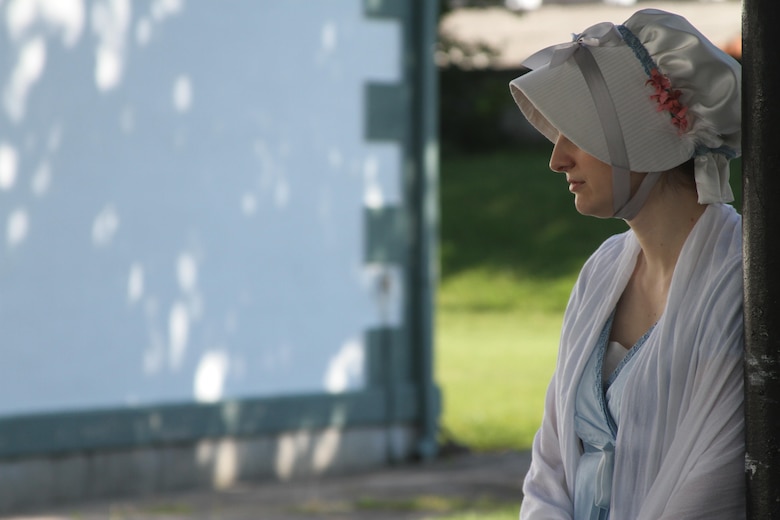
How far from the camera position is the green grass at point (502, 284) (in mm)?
11141

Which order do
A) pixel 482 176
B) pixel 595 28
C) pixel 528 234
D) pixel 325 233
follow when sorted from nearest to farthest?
pixel 595 28 → pixel 325 233 → pixel 528 234 → pixel 482 176

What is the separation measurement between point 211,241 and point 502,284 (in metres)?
13.3

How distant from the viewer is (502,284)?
20297 millimetres

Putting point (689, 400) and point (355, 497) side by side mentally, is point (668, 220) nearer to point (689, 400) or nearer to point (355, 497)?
point (689, 400)

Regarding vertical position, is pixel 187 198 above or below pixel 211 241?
above

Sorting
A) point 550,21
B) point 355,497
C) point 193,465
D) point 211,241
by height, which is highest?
point 550,21

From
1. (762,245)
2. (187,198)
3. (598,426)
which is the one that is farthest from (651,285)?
(187,198)

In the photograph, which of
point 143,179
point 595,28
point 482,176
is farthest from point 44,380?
point 482,176

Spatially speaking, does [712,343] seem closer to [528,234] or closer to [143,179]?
[143,179]

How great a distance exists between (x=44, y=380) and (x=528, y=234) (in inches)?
650

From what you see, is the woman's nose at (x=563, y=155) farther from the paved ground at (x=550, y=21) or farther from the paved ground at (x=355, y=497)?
the paved ground at (x=550, y=21)

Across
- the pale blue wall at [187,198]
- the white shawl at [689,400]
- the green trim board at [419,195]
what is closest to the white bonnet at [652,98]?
the white shawl at [689,400]

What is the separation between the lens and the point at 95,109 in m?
6.84

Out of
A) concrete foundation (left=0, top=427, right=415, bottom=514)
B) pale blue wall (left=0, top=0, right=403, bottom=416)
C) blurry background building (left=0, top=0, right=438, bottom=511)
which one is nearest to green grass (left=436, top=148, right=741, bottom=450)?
concrete foundation (left=0, top=427, right=415, bottom=514)
